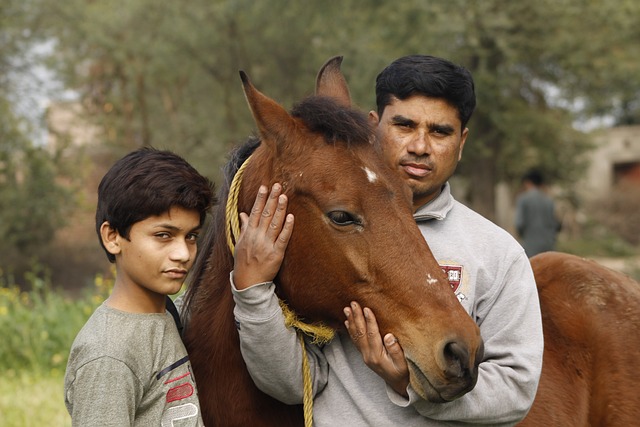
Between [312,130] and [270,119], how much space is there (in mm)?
137

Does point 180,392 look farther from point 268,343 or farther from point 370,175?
point 370,175

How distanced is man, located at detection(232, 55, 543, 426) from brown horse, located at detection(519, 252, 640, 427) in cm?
74

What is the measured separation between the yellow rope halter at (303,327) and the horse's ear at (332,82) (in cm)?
53

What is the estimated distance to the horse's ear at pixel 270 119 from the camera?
2.35 m

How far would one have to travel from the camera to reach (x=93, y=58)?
19.9 meters

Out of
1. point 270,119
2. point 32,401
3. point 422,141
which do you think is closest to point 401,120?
point 422,141

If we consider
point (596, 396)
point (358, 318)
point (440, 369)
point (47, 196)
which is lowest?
point (596, 396)

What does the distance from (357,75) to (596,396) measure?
14.9 meters

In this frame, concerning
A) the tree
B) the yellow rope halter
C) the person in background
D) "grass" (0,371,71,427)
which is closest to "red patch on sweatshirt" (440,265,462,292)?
the yellow rope halter

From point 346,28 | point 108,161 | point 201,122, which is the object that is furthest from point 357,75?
point 108,161

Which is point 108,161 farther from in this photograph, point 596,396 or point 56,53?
point 596,396

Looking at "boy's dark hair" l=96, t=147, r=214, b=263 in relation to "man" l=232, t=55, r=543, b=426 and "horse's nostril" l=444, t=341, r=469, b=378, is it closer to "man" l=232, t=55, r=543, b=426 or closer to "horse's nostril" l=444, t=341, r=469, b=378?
"man" l=232, t=55, r=543, b=426

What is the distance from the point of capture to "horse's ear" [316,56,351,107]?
2736 mm

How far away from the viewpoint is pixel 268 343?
7.54 feet
